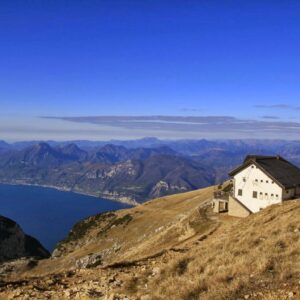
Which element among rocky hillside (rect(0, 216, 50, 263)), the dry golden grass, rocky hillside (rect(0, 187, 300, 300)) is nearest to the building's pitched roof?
rocky hillside (rect(0, 187, 300, 300))

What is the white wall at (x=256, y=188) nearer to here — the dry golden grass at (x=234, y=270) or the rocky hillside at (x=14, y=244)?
the dry golden grass at (x=234, y=270)

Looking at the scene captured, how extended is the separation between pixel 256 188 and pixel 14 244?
257 feet

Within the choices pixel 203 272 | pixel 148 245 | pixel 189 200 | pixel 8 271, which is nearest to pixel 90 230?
pixel 189 200

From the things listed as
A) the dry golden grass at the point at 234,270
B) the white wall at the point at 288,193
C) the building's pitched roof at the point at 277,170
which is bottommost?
the white wall at the point at 288,193

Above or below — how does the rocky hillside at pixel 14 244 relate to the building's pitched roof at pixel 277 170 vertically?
below

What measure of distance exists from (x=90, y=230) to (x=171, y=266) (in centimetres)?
7066

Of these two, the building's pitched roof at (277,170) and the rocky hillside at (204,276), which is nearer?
the rocky hillside at (204,276)

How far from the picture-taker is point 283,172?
56.4 m

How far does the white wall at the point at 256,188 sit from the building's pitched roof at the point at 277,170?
1.67 feet

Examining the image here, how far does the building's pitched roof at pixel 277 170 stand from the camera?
54287mm

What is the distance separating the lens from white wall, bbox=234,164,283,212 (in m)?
54.0

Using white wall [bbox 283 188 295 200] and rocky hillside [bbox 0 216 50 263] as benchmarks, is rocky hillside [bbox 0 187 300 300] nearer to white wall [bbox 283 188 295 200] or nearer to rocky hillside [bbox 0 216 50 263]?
white wall [bbox 283 188 295 200]

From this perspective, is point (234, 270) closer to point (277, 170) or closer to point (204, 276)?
point (204, 276)

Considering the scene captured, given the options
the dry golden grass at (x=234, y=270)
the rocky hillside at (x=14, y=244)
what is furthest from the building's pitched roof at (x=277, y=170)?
the rocky hillside at (x=14, y=244)
